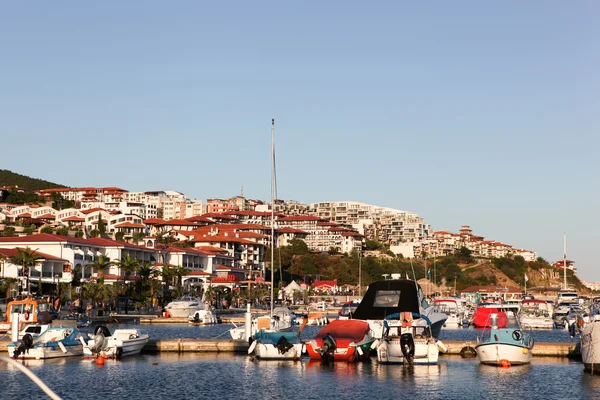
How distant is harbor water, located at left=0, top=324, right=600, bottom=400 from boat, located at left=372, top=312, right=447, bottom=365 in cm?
57

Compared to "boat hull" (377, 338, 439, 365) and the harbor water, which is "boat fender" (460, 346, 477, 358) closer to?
the harbor water

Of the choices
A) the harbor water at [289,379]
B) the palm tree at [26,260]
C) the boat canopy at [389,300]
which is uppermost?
the palm tree at [26,260]

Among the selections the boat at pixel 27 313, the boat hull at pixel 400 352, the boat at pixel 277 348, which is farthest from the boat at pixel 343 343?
the boat at pixel 27 313

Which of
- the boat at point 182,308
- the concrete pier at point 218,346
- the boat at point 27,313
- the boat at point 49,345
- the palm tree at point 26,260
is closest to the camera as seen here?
the boat at point 49,345

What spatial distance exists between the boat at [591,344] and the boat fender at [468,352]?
25.4ft

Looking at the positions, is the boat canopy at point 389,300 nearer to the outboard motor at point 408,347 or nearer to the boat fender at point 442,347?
the boat fender at point 442,347

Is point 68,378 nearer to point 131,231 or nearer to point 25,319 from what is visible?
point 25,319

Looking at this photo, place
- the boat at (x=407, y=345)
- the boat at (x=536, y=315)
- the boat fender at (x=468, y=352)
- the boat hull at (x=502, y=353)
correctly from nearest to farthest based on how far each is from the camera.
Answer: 1. the boat at (x=407, y=345)
2. the boat hull at (x=502, y=353)
3. the boat fender at (x=468, y=352)
4. the boat at (x=536, y=315)

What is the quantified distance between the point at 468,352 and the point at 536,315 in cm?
5846

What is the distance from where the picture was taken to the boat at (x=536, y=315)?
8919cm

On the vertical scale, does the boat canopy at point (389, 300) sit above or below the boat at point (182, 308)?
above

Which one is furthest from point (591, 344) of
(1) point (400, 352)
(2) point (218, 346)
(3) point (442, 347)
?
(2) point (218, 346)

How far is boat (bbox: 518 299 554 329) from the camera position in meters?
89.2

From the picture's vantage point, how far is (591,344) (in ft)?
129
